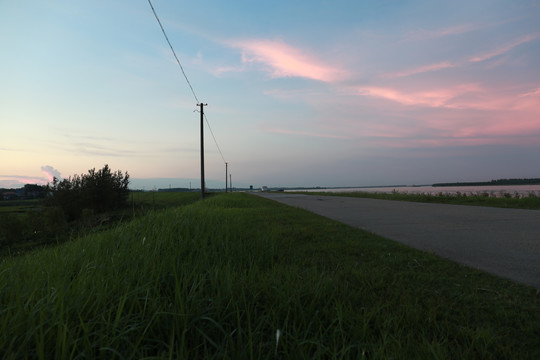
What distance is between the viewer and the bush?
98.8 ft

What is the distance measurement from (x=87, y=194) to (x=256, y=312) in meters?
36.1

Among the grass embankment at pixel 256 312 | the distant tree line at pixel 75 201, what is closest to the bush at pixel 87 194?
the distant tree line at pixel 75 201

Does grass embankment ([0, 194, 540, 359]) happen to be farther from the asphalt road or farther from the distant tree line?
the distant tree line

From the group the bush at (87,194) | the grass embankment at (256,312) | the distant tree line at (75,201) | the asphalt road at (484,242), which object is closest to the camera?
the grass embankment at (256,312)

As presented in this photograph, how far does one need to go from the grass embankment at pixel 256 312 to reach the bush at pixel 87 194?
32926mm

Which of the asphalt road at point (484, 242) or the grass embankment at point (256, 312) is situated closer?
the grass embankment at point (256, 312)

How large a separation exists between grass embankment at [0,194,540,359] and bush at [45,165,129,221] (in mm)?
32926

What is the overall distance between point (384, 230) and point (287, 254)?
3.61m

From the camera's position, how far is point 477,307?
2375 mm

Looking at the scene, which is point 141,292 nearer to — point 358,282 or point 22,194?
point 358,282

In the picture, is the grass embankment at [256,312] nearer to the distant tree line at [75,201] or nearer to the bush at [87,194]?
the distant tree line at [75,201]

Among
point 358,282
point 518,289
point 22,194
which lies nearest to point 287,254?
point 358,282

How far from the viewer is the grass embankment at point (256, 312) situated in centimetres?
157

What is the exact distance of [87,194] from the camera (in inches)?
1222
